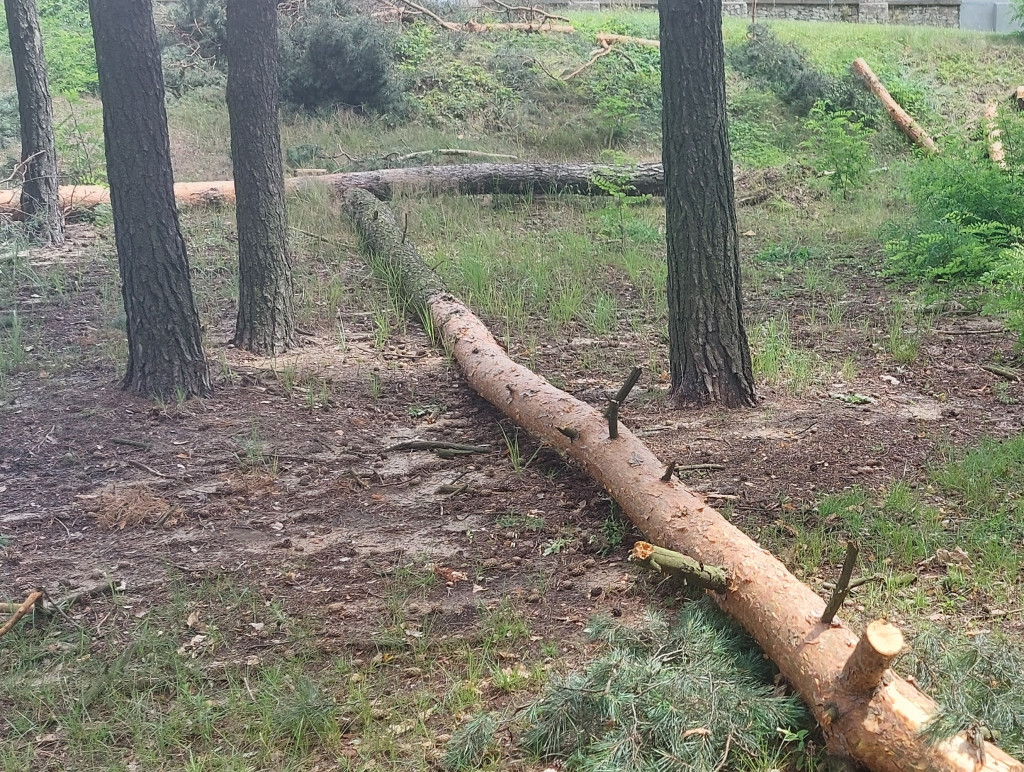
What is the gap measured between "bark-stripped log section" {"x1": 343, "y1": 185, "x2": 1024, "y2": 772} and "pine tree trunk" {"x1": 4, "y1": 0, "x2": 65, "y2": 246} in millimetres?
6220

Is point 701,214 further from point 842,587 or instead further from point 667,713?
point 667,713

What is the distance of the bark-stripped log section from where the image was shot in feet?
8.66

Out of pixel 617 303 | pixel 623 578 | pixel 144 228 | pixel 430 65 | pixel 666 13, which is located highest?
pixel 430 65

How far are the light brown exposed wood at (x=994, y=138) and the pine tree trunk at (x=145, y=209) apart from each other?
317 inches

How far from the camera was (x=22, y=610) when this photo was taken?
3.79m

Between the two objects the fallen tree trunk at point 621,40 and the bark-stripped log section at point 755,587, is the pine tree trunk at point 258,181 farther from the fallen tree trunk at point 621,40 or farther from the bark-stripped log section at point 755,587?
the fallen tree trunk at point 621,40

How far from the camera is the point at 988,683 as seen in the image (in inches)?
115

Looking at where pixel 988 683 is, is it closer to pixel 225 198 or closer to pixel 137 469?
pixel 137 469

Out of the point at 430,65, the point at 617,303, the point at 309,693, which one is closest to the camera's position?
the point at 309,693

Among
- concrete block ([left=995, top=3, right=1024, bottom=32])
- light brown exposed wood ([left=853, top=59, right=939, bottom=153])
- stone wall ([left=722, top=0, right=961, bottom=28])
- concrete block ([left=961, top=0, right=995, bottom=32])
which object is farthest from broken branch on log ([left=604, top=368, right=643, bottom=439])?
concrete block ([left=961, top=0, right=995, bottom=32])

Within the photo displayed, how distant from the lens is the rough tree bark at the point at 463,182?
11.5 meters

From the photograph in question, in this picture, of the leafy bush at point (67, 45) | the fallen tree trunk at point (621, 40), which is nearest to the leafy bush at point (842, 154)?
the fallen tree trunk at point (621, 40)

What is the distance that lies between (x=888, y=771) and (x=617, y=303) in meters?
6.11

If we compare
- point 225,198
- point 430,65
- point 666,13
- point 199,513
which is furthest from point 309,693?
point 430,65
